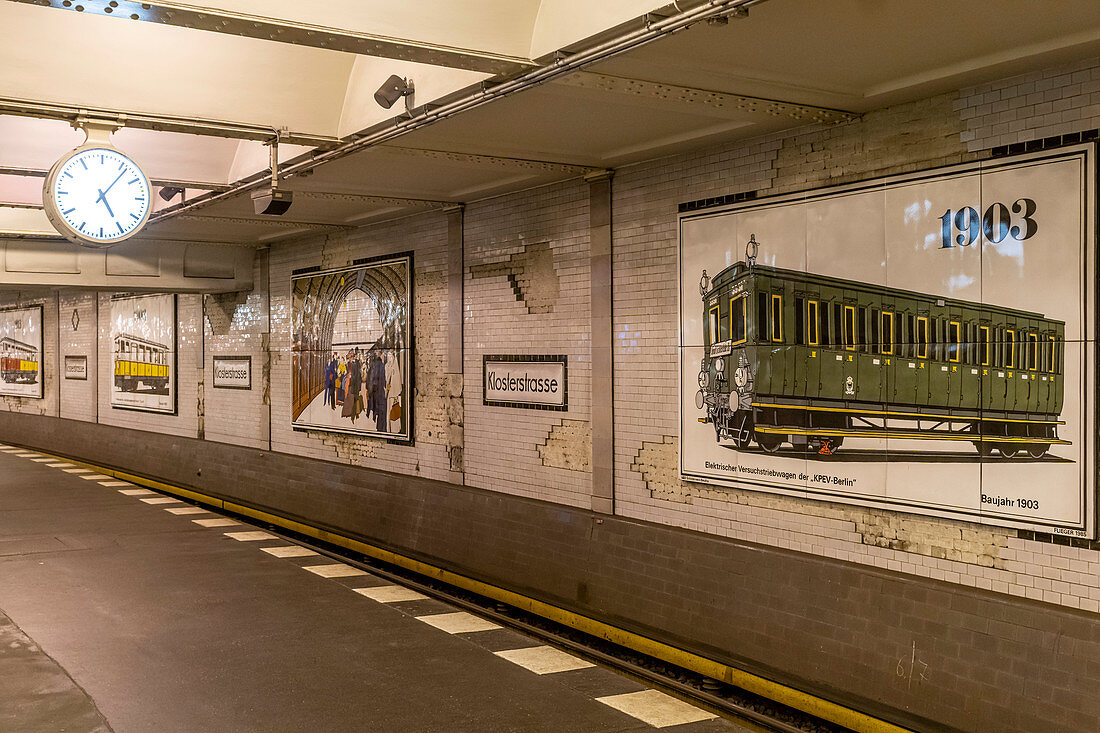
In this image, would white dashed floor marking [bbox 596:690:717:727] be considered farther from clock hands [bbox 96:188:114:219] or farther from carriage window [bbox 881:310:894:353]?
clock hands [bbox 96:188:114:219]

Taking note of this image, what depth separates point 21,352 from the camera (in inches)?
961

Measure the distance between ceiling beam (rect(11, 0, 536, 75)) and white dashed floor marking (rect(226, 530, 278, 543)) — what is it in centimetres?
746

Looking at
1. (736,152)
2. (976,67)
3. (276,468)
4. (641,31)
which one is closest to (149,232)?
(276,468)

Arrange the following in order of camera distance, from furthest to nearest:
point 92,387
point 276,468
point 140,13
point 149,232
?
point 92,387
point 276,468
point 149,232
point 140,13

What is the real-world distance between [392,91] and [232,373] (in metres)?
10.0

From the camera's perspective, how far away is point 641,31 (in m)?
4.86

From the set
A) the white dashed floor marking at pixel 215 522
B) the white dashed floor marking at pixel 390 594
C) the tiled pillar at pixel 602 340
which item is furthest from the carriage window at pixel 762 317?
the white dashed floor marking at pixel 215 522

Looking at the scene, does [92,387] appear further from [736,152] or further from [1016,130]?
[1016,130]

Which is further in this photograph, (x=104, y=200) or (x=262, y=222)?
(x=262, y=222)

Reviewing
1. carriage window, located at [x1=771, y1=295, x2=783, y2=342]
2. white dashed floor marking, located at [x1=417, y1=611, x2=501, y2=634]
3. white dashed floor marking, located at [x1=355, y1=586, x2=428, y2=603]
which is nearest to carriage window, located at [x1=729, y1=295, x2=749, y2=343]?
carriage window, located at [x1=771, y1=295, x2=783, y2=342]

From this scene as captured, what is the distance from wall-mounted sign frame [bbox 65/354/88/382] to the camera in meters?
21.0

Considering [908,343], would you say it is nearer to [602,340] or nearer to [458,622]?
[602,340]

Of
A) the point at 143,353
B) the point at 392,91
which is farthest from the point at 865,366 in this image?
the point at 143,353

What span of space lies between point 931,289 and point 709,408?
2.05 metres
